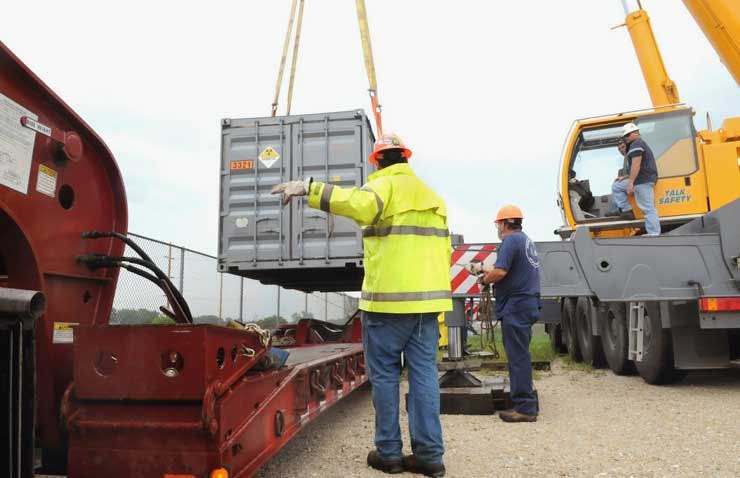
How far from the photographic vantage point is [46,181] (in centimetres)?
263

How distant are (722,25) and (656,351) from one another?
3.85 metres

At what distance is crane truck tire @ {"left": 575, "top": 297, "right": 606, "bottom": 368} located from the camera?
8.62 m

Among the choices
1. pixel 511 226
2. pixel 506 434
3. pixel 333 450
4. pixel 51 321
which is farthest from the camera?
pixel 511 226

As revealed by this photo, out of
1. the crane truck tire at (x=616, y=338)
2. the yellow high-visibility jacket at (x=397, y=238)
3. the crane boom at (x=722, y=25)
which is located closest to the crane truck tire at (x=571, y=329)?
the crane truck tire at (x=616, y=338)

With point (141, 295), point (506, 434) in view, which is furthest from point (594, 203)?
point (141, 295)

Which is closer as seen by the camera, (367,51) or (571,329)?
(367,51)

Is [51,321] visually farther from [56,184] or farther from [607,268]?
[607,268]

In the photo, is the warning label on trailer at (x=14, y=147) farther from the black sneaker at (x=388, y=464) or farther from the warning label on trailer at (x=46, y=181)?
the black sneaker at (x=388, y=464)

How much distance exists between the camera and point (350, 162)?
277 inches

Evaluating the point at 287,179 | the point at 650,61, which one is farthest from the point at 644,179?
the point at 287,179

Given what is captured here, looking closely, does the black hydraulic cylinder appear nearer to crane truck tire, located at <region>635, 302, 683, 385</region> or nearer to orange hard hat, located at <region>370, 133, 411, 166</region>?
orange hard hat, located at <region>370, 133, 411, 166</region>

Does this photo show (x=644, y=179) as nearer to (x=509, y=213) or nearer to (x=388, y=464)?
(x=509, y=213)

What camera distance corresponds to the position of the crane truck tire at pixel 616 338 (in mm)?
7281

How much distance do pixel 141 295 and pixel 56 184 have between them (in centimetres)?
542
